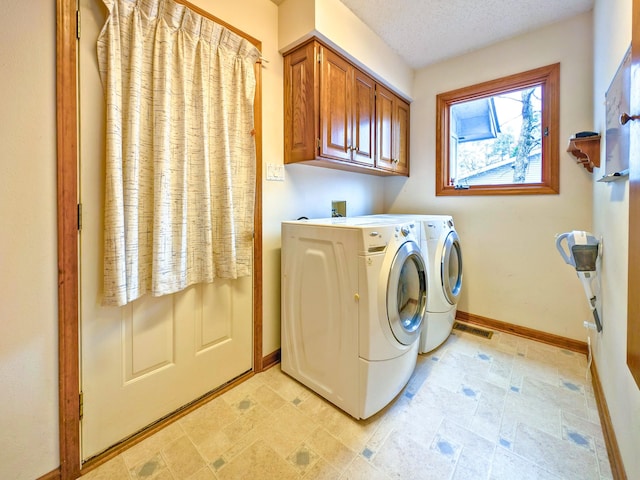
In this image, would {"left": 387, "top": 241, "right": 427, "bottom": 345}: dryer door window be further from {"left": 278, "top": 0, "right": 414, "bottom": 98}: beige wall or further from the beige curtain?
{"left": 278, "top": 0, "right": 414, "bottom": 98}: beige wall

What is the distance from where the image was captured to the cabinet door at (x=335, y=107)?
1802 millimetres

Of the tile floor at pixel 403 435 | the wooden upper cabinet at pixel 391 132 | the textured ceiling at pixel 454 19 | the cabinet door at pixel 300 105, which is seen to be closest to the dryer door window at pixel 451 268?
the tile floor at pixel 403 435

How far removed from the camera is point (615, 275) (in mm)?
1219

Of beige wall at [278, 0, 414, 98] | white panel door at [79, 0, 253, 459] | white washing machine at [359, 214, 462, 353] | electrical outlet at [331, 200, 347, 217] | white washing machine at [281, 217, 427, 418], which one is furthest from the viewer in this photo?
electrical outlet at [331, 200, 347, 217]

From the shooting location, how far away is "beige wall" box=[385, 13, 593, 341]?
206 cm

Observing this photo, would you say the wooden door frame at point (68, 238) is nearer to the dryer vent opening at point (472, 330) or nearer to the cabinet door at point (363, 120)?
the cabinet door at point (363, 120)

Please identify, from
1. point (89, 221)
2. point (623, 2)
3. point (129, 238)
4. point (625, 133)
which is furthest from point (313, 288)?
point (623, 2)

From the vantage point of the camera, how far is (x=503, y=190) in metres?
2.37

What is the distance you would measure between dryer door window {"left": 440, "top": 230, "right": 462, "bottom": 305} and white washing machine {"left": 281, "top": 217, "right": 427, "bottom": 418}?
434 millimetres

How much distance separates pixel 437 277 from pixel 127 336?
1937 millimetres

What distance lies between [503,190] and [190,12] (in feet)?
8.38

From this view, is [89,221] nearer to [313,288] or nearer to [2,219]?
[2,219]

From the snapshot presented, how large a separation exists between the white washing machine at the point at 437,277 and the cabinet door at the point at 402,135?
2.76 ft

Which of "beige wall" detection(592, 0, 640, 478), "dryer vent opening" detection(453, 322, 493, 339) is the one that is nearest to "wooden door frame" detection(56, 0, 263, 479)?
"beige wall" detection(592, 0, 640, 478)
